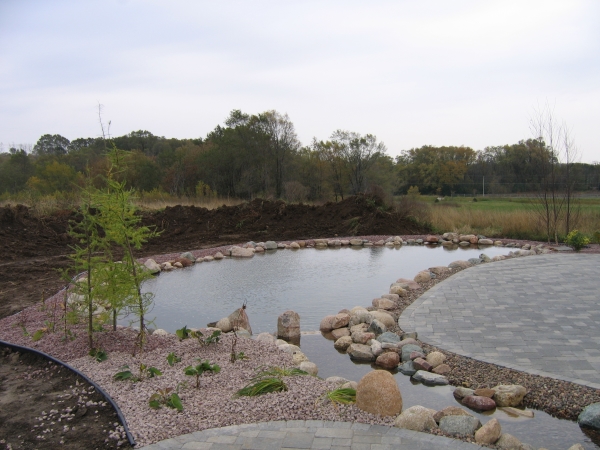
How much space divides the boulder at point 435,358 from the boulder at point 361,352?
62 centimetres

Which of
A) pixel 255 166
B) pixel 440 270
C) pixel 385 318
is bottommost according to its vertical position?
pixel 385 318

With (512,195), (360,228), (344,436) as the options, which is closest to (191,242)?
(360,228)

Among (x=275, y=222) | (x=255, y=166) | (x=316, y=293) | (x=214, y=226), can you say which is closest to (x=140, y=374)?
(x=316, y=293)

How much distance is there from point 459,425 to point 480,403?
0.71 meters

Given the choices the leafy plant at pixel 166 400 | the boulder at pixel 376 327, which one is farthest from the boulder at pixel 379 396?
the boulder at pixel 376 327

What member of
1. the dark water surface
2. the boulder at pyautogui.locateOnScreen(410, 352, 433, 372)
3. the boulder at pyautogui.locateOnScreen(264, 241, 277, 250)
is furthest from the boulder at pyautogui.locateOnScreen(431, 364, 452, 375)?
the boulder at pyautogui.locateOnScreen(264, 241, 277, 250)

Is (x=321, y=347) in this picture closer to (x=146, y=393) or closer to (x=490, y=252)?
(x=146, y=393)

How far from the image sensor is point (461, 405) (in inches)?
158

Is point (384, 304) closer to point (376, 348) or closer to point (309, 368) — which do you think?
point (376, 348)

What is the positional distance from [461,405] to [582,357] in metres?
1.46

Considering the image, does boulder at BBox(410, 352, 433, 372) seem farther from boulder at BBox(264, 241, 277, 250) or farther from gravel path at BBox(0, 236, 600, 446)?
boulder at BBox(264, 241, 277, 250)

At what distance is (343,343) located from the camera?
18.1 ft

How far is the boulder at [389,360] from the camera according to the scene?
4879mm

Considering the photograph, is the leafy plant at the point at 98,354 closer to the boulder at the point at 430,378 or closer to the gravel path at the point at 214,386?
the gravel path at the point at 214,386
